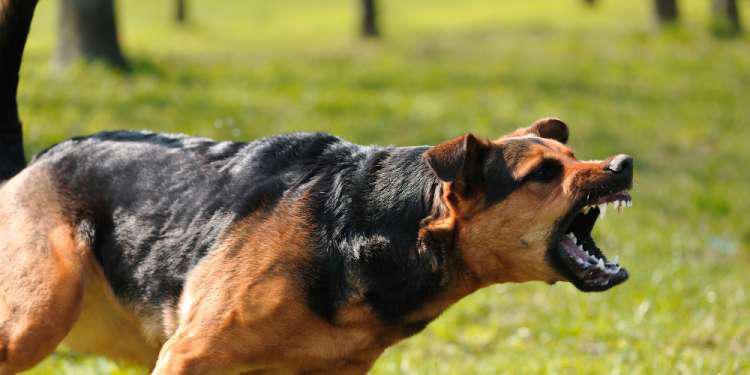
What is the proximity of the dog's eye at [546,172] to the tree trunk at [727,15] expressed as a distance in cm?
1930

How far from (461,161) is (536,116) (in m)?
10.8

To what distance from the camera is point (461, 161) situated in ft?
14.9

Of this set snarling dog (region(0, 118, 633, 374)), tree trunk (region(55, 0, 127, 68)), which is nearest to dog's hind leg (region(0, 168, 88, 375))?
snarling dog (region(0, 118, 633, 374))

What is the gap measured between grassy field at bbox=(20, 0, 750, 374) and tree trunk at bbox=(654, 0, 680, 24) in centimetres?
36

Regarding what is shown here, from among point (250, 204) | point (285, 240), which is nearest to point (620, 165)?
point (285, 240)

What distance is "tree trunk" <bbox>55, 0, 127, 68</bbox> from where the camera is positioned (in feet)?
45.1

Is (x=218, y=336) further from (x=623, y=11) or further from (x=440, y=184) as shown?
(x=623, y=11)

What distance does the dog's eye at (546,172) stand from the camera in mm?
4660

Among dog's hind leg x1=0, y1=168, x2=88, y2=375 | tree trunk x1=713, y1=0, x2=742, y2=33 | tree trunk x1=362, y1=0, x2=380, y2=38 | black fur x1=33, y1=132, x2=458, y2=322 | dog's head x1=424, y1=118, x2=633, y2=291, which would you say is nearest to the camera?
dog's head x1=424, y1=118, x2=633, y2=291

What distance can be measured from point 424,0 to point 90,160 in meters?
32.6

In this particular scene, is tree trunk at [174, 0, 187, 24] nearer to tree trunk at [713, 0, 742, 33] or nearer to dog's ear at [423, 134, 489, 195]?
tree trunk at [713, 0, 742, 33]

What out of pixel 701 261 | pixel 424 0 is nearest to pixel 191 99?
pixel 701 261

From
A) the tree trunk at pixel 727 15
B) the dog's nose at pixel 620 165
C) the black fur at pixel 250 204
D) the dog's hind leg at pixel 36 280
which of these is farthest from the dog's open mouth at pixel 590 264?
the tree trunk at pixel 727 15

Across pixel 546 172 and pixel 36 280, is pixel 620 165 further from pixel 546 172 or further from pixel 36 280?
pixel 36 280
